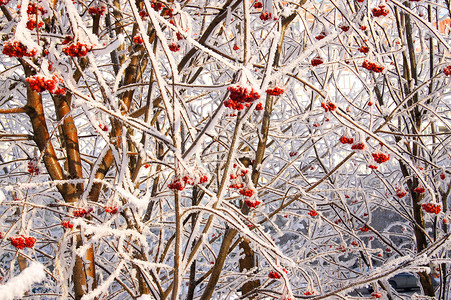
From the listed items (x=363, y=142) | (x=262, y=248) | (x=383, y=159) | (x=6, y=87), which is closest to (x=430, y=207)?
(x=383, y=159)

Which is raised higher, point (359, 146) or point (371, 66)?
point (371, 66)

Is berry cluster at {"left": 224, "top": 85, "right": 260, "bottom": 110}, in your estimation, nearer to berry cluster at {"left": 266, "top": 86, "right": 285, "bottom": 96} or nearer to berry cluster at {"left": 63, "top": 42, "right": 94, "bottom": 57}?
berry cluster at {"left": 63, "top": 42, "right": 94, "bottom": 57}

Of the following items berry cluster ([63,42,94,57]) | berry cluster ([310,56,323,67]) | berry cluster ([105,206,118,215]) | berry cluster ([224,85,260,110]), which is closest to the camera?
berry cluster ([224,85,260,110])

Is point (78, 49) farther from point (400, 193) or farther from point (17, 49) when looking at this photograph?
point (400, 193)

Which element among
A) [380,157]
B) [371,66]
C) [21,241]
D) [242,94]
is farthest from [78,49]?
[380,157]

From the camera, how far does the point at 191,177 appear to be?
5.01ft

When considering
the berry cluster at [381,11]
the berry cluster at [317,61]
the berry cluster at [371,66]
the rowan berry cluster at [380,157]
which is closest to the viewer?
the berry cluster at [371,66]

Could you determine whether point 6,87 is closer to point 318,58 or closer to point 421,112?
point 318,58

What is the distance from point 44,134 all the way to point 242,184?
129cm

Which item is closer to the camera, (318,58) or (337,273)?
(318,58)

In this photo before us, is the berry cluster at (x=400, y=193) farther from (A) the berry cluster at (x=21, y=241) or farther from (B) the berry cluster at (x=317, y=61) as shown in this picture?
(A) the berry cluster at (x=21, y=241)

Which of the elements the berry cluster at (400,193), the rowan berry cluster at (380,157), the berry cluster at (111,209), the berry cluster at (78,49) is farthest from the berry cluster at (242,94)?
the berry cluster at (400,193)

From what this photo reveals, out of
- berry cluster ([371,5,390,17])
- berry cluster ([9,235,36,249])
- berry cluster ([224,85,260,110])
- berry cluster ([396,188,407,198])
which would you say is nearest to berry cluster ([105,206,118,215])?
berry cluster ([9,235,36,249])

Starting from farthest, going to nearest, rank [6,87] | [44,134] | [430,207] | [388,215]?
[388,215]
[430,207]
[6,87]
[44,134]
